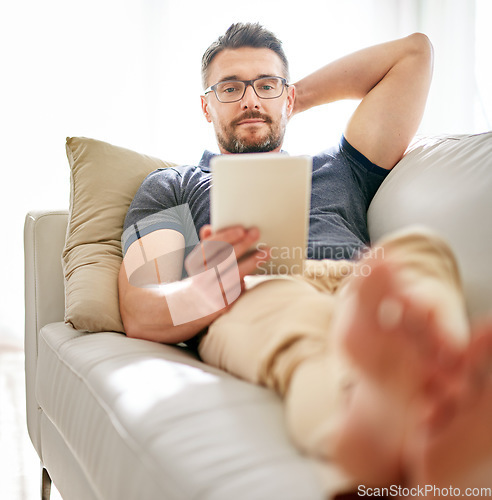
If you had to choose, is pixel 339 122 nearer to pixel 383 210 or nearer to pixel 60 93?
pixel 60 93

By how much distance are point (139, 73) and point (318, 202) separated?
1750 mm

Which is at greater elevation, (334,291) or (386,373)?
(386,373)

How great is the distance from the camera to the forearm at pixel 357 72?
1447 millimetres

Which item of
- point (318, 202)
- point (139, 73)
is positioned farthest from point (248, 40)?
point (139, 73)

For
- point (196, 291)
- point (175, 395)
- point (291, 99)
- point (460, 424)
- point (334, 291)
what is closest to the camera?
point (460, 424)

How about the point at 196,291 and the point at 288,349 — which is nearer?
the point at 288,349

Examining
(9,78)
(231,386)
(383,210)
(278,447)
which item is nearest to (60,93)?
(9,78)

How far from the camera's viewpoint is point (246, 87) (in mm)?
1439

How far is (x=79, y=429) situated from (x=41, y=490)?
0.53 metres

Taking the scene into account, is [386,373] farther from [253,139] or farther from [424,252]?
[253,139]

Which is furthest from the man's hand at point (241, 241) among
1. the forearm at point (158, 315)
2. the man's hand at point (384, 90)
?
the man's hand at point (384, 90)

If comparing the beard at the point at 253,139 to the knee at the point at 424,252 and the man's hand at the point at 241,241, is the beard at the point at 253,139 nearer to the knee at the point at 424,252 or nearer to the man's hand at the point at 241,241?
the man's hand at the point at 241,241

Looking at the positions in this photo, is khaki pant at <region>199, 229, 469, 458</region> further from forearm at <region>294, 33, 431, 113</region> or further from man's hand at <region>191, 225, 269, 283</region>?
forearm at <region>294, 33, 431, 113</region>

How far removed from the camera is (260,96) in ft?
4.74
